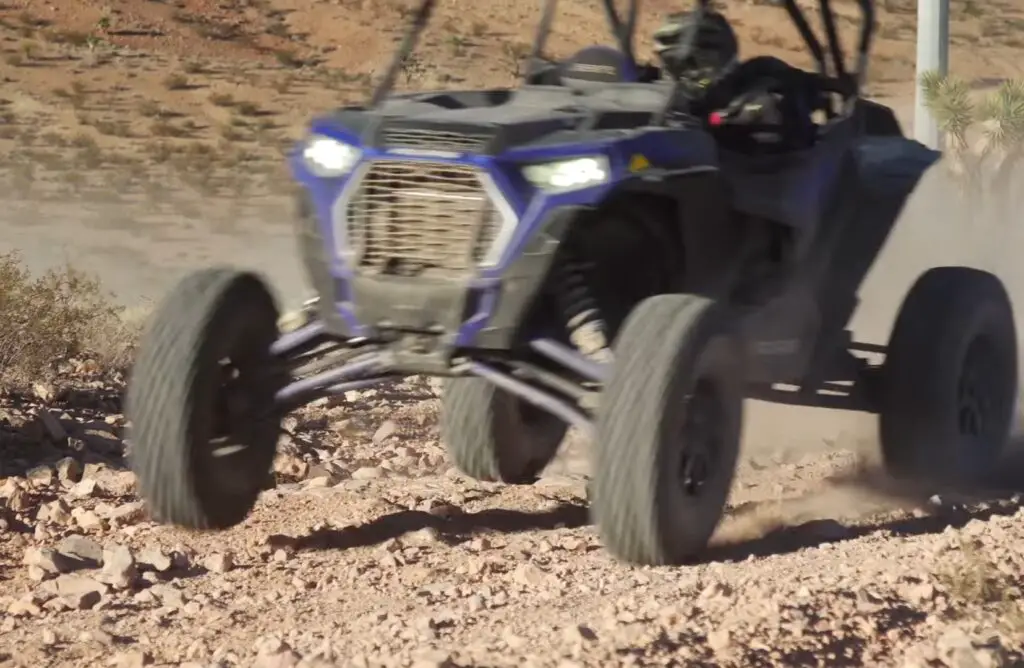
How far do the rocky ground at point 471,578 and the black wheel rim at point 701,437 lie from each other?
0.32 metres

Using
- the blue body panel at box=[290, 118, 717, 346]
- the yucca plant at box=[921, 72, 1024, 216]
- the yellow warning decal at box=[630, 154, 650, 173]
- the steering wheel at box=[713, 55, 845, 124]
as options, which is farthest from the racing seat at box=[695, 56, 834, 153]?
the yucca plant at box=[921, 72, 1024, 216]

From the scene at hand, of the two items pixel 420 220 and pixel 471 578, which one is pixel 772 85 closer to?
pixel 420 220

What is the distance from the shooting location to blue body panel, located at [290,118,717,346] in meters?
→ 5.67

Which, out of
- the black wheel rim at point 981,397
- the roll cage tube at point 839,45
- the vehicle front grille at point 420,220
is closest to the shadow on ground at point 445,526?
the vehicle front grille at point 420,220

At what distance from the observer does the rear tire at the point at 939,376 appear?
7484mm

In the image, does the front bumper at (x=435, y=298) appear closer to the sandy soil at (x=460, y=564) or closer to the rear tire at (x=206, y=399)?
the rear tire at (x=206, y=399)

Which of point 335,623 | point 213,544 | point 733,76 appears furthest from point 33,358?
point 335,623

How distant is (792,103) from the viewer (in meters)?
7.13

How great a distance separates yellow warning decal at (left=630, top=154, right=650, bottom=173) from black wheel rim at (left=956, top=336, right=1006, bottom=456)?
8.25 feet

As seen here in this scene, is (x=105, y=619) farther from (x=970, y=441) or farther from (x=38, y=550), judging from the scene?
(x=970, y=441)

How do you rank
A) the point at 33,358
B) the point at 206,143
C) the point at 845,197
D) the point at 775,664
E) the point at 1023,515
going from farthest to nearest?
the point at 206,143, the point at 33,358, the point at 845,197, the point at 1023,515, the point at 775,664

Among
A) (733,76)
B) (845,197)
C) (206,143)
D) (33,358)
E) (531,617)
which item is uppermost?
(733,76)

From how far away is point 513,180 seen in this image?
18.6 feet

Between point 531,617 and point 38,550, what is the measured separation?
191 cm
